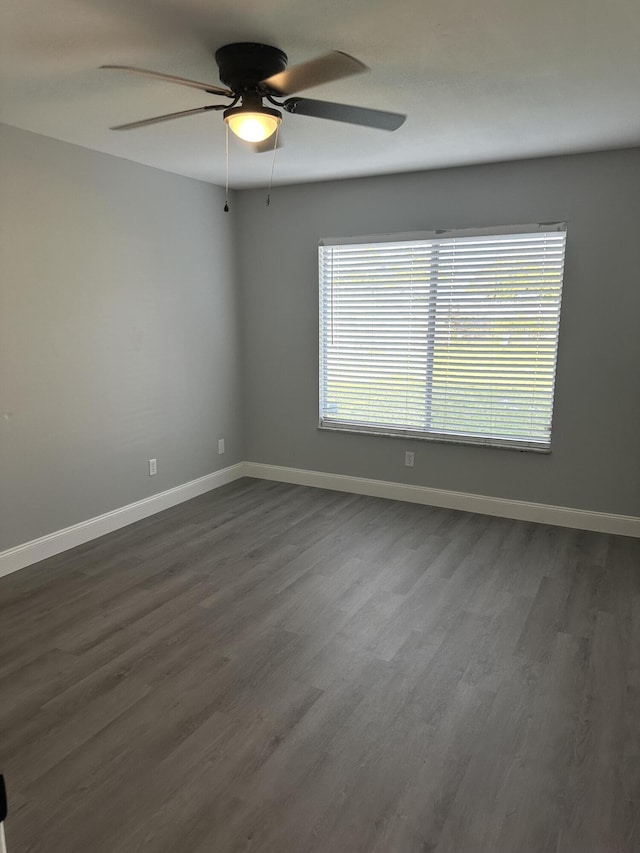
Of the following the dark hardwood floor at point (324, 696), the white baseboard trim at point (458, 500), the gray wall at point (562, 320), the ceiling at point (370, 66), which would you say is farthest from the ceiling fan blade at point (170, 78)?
the white baseboard trim at point (458, 500)

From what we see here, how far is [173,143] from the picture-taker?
350cm

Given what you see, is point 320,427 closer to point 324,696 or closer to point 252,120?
point 324,696

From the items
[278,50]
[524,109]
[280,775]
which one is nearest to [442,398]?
[524,109]

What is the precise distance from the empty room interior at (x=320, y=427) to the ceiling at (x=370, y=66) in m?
0.02

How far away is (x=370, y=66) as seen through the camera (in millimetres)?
2375

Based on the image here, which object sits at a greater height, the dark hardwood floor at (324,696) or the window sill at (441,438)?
the window sill at (441,438)

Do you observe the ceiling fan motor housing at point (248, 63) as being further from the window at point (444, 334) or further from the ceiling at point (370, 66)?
the window at point (444, 334)

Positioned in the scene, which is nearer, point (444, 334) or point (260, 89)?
point (260, 89)

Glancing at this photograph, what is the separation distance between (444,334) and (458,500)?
129 centimetres

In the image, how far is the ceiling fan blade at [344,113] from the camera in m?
2.27

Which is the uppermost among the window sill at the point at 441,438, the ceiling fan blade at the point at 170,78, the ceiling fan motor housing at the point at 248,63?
the ceiling fan motor housing at the point at 248,63

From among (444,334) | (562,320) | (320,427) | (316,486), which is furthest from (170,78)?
(316,486)

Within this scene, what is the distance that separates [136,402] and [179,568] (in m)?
1.35

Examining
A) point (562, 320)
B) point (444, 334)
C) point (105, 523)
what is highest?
point (562, 320)
